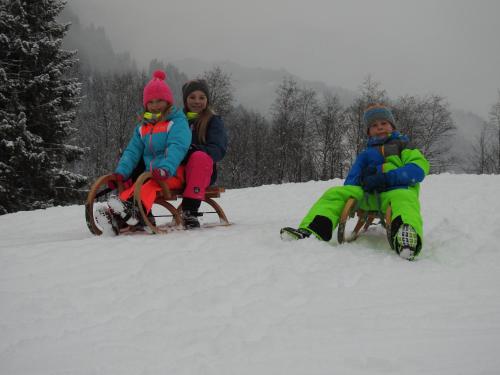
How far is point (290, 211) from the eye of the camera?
5.76 metres

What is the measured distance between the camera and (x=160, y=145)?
12.1 feet

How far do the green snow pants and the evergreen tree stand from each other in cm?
1008

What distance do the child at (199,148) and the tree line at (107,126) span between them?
324 inches

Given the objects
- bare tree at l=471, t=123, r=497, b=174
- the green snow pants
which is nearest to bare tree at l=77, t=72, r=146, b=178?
the green snow pants

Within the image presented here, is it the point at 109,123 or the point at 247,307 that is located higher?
the point at 109,123

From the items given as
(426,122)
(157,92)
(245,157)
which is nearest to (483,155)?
(426,122)

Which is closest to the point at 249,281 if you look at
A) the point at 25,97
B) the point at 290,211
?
the point at 290,211

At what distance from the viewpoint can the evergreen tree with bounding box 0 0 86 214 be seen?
10547 mm

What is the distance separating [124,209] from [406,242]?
2257mm

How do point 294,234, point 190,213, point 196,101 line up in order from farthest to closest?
point 196,101
point 190,213
point 294,234

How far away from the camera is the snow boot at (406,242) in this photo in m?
2.50

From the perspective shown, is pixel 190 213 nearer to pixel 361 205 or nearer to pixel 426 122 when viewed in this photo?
pixel 361 205

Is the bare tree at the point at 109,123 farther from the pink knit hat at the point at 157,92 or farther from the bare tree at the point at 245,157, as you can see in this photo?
the pink knit hat at the point at 157,92

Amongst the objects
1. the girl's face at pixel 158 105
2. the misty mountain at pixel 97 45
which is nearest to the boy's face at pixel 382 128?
the girl's face at pixel 158 105
